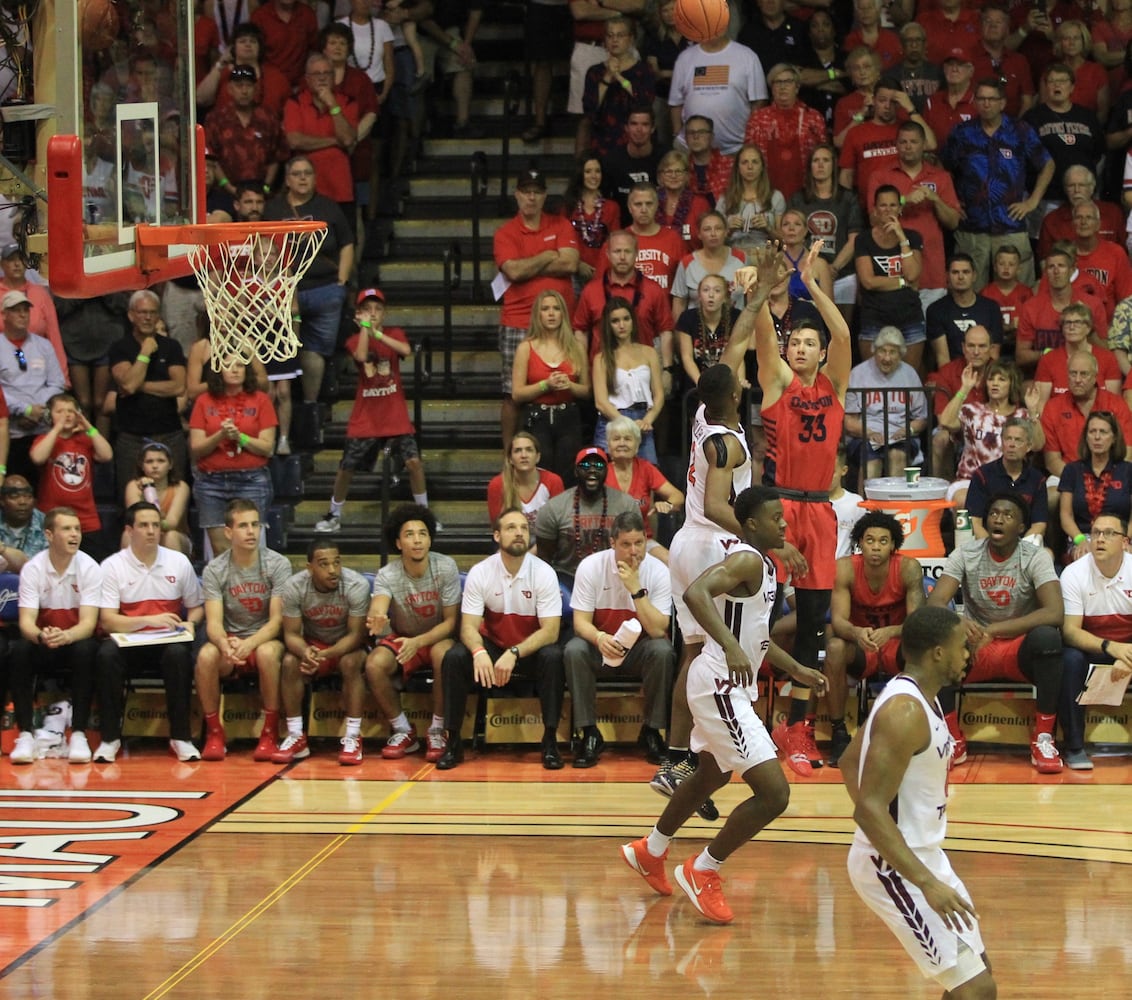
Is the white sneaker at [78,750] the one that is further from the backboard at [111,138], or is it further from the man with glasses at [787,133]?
the man with glasses at [787,133]

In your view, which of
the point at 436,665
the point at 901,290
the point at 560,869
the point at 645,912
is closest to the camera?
the point at 645,912

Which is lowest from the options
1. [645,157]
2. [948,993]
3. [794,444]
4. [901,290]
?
[948,993]

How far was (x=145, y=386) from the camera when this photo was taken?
1186 cm

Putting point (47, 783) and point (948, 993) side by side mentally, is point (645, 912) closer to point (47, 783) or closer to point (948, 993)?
point (948, 993)

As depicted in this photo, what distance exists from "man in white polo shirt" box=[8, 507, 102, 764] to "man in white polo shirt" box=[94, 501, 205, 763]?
8 cm

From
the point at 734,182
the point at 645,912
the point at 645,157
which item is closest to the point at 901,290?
the point at 734,182

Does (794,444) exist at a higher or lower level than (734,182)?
lower

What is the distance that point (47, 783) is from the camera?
9.89 m

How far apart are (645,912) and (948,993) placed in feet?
8.00

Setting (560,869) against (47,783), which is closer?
(560,869)

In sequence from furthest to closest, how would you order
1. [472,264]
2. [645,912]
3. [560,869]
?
[472,264]
[560,869]
[645,912]

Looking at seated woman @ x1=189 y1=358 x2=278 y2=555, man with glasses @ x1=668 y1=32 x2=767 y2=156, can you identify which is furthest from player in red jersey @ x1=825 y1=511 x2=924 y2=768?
man with glasses @ x1=668 y1=32 x2=767 y2=156

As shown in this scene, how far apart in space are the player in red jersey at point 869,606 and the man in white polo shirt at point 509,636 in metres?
1.56

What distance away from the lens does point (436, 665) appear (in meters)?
10.3
